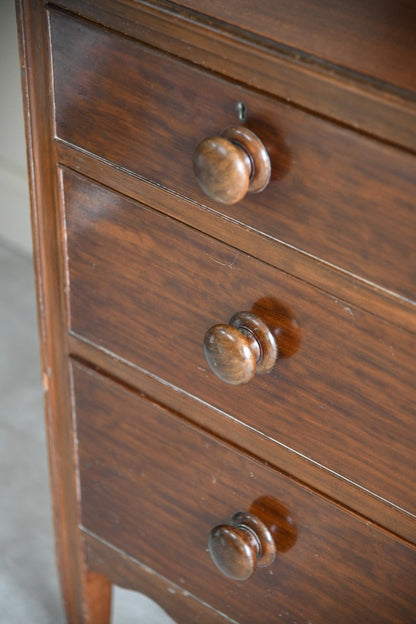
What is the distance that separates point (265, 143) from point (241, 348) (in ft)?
0.44

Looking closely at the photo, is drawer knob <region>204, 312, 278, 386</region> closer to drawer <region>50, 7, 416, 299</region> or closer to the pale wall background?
drawer <region>50, 7, 416, 299</region>

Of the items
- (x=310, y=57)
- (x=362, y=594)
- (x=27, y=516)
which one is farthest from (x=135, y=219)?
(x=27, y=516)

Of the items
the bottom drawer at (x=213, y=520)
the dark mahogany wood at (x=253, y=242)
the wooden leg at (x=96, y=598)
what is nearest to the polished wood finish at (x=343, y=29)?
the dark mahogany wood at (x=253, y=242)

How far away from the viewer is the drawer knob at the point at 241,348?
0.55 metres

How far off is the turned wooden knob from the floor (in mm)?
451

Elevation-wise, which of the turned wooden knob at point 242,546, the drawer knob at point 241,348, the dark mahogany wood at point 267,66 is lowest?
the turned wooden knob at point 242,546

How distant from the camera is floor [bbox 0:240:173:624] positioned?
107 cm

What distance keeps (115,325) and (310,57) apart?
0.29 metres

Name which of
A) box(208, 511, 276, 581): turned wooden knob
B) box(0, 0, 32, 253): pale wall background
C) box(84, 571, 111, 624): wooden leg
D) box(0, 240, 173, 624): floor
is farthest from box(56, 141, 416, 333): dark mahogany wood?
box(0, 0, 32, 253): pale wall background

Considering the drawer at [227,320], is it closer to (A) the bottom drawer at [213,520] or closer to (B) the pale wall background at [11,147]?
(A) the bottom drawer at [213,520]

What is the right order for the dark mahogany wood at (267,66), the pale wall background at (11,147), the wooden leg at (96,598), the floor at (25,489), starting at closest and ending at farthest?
1. the dark mahogany wood at (267,66)
2. the wooden leg at (96,598)
3. the floor at (25,489)
4. the pale wall background at (11,147)

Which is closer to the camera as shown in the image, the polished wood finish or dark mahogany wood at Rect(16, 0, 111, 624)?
the polished wood finish

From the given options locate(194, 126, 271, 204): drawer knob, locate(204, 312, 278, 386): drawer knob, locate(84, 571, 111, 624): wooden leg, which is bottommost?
locate(84, 571, 111, 624): wooden leg

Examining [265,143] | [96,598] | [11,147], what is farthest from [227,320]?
[11,147]
